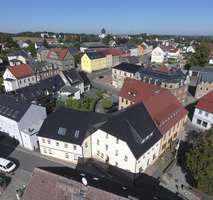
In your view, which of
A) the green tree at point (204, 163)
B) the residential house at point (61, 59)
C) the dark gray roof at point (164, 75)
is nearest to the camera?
the green tree at point (204, 163)

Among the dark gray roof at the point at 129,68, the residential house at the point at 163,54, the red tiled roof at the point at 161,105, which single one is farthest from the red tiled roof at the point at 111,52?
the red tiled roof at the point at 161,105

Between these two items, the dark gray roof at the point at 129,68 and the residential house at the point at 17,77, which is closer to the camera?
the residential house at the point at 17,77

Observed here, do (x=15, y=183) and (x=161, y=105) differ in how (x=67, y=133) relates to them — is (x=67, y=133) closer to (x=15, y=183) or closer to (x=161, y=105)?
(x=15, y=183)

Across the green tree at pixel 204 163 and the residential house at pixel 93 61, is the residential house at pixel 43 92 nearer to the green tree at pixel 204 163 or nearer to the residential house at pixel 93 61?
the residential house at pixel 93 61

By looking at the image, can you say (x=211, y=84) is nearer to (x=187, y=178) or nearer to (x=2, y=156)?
(x=187, y=178)

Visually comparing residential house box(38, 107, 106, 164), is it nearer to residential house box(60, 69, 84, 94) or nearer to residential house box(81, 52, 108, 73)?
residential house box(60, 69, 84, 94)

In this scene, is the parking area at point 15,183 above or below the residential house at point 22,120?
below
